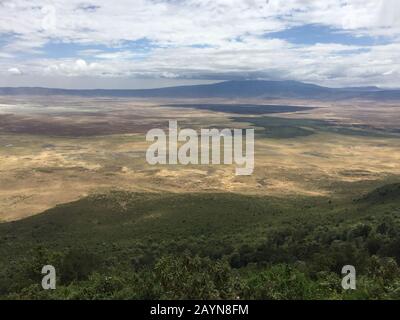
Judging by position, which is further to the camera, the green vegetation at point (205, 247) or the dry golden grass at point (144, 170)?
the dry golden grass at point (144, 170)

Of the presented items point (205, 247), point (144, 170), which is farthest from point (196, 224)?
point (144, 170)

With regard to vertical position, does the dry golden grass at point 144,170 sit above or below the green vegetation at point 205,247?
below

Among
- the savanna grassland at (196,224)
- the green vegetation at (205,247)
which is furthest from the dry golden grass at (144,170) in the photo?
the green vegetation at (205,247)

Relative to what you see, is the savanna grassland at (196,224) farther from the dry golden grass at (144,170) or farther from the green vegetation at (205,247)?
the dry golden grass at (144,170)

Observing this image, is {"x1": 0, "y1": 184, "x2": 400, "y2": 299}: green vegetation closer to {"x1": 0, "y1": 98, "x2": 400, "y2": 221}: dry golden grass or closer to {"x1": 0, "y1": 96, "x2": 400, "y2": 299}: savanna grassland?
{"x1": 0, "y1": 96, "x2": 400, "y2": 299}: savanna grassland

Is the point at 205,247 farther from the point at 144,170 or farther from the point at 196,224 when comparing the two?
the point at 144,170

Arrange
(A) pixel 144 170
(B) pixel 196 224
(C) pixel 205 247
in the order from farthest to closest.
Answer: (A) pixel 144 170 → (B) pixel 196 224 → (C) pixel 205 247
